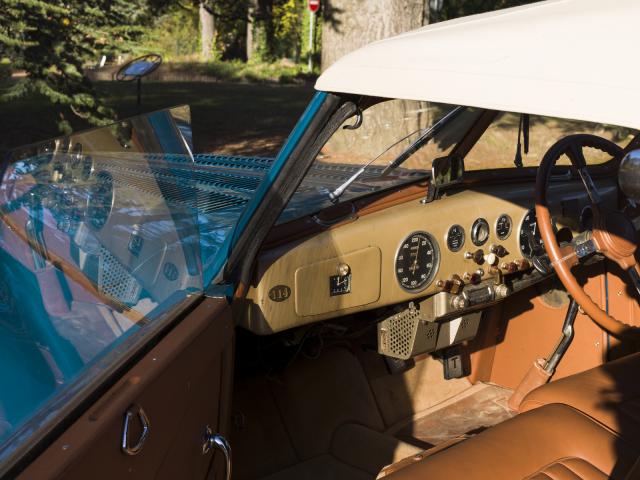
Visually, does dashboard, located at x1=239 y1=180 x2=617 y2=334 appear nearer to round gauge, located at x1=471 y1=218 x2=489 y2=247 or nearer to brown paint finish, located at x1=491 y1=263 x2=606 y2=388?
round gauge, located at x1=471 y1=218 x2=489 y2=247

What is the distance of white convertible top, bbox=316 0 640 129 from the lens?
1.48 meters

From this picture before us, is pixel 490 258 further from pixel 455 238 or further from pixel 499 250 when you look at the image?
pixel 455 238

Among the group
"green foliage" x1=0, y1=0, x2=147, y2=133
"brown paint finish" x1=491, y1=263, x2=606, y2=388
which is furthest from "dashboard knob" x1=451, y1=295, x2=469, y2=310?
"green foliage" x1=0, y1=0, x2=147, y2=133

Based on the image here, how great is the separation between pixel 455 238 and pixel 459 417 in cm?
95

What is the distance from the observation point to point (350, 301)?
8.57 ft

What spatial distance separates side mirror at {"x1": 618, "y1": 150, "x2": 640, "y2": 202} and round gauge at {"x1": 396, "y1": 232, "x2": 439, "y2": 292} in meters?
0.95

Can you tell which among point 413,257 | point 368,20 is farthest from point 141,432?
point 368,20

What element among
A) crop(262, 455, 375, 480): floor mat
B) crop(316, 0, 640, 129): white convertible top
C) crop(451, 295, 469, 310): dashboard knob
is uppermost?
crop(316, 0, 640, 129): white convertible top

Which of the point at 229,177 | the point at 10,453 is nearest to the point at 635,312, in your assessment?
the point at 229,177

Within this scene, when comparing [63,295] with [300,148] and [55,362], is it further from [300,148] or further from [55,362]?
[300,148]

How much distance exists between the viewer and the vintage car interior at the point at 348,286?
165 cm

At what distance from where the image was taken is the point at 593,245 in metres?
2.83

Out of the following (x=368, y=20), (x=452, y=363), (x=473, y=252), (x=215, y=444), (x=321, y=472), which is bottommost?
(x=321, y=472)

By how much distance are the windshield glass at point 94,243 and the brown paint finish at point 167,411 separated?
86mm
